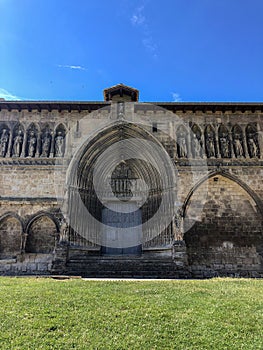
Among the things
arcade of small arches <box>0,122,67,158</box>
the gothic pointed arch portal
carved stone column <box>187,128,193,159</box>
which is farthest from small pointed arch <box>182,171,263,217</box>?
arcade of small arches <box>0,122,67,158</box>

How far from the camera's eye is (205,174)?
486 inches

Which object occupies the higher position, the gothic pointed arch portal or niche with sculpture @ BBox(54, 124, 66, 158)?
niche with sculpture @ BBox(54, 124, 66, 158)

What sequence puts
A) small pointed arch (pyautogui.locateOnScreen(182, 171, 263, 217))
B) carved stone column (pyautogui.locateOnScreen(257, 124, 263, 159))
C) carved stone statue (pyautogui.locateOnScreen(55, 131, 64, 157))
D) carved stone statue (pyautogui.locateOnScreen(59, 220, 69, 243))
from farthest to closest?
carved stone column (pyautogui.locateOnScreen(257, 124, 263, 159))
carved stone statue (pyautogui.locateOnScreen(55, 131, 64, 157))
small pointed arch (pyautogui.locateOnScreen(182, 171, 263, 217))
carved stone statue (pyautogui.locateOnScreen(59, 220, 69, 243))

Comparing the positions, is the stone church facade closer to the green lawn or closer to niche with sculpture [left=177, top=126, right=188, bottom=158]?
niche with sculpture [left=177, top=126, right=188, bottom=158]

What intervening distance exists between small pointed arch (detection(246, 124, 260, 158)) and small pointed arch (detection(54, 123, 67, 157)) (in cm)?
864

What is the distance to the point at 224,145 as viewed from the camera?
42.3ft

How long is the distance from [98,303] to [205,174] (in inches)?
341

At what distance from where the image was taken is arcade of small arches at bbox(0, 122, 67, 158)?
12712 mm

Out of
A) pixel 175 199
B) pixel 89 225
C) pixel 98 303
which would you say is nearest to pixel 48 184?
pixel 89 225

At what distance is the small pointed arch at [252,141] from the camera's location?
12.8m

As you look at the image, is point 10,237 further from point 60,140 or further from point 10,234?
point 60,140

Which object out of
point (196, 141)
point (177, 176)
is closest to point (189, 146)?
point (196, 141)

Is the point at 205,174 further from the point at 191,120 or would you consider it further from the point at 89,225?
the point at 89,225

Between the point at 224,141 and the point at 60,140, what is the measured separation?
25.1ft
